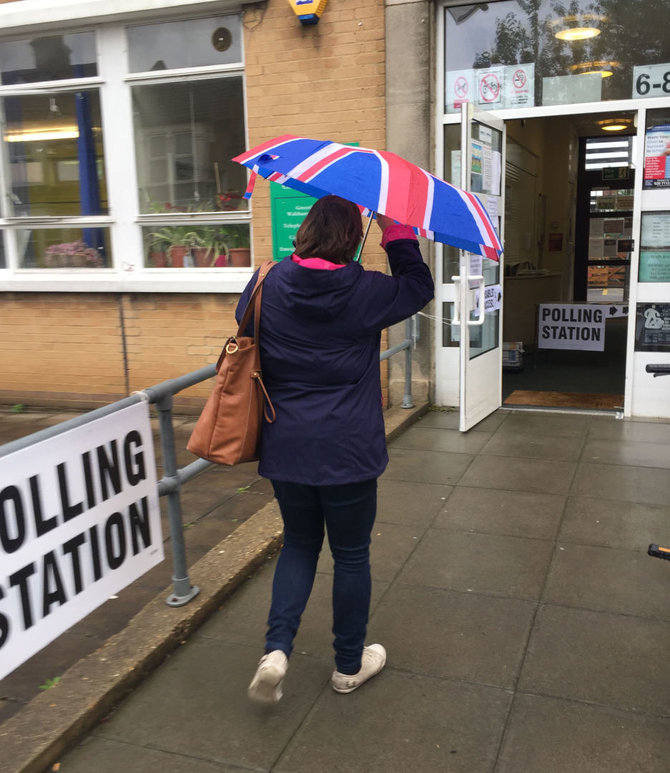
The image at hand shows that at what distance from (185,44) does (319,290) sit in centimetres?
556

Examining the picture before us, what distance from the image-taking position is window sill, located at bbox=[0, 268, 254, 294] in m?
7.09

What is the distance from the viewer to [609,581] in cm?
365

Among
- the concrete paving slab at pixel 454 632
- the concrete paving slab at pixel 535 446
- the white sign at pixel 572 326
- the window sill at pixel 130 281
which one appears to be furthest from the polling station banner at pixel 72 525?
the white sign at pixel 572 326

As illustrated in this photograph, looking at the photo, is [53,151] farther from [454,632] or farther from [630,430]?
[454,632]

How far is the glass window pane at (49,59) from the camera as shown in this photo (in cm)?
732

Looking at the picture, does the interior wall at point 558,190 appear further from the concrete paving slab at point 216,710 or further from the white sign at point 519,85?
the concrete paving slab at point 216,710

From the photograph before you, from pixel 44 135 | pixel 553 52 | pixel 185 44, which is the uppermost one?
pixel 185 44

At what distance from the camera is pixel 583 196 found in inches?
568

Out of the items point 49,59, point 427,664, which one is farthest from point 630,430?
point 49,59

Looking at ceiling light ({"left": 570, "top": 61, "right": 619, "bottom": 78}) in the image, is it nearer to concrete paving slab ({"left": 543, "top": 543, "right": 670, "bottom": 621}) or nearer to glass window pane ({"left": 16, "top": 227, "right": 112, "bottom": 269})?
concrete paving slab ({"left": 543, "top": 543, "right": 670, "bottom": 621})

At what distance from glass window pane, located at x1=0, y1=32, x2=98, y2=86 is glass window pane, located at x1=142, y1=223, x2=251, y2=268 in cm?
166

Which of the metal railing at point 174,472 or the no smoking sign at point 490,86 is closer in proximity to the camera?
the metal railing at point 174,472

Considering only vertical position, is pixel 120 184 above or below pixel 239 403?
above

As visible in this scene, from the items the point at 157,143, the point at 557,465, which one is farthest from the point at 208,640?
the point at 157,143
